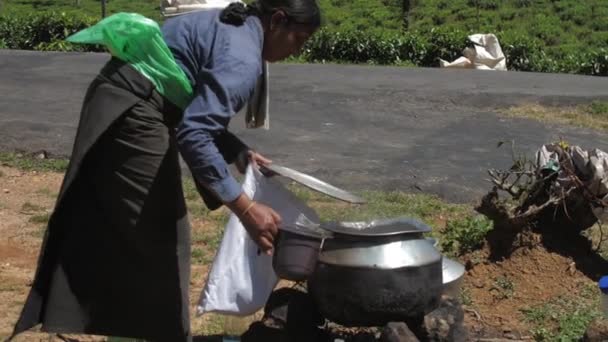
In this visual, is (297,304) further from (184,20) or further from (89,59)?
(89,59)

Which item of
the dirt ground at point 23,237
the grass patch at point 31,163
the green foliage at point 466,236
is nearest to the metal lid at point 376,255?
the dirt ground at point 23,237

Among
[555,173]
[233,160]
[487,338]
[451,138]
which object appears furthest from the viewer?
[451,138]

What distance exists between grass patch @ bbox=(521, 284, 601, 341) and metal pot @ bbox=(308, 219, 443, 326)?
4.03 feet

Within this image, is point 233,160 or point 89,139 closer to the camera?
point 89,139

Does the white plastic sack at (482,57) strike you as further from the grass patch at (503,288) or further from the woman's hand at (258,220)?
the woman's hand at (258,220)

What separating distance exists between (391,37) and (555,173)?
52.4 ft

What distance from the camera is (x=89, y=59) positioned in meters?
17.4

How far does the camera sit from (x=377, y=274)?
12.7ft

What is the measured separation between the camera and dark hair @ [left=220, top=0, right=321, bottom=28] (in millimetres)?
3465

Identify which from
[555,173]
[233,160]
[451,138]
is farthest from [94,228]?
[451,138]

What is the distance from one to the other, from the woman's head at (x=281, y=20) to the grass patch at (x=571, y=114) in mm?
8262

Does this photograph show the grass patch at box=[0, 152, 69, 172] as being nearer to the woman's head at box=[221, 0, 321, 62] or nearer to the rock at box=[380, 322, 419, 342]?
the rock at box=[380, 322, 419, 342]

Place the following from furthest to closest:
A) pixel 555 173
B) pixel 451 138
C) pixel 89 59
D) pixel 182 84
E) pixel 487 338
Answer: pixel 89 59 → pixel 451 138 → pixel 555 173 → pixel 487 338 → pixel 182 84

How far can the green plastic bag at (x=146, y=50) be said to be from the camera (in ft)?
11.6
